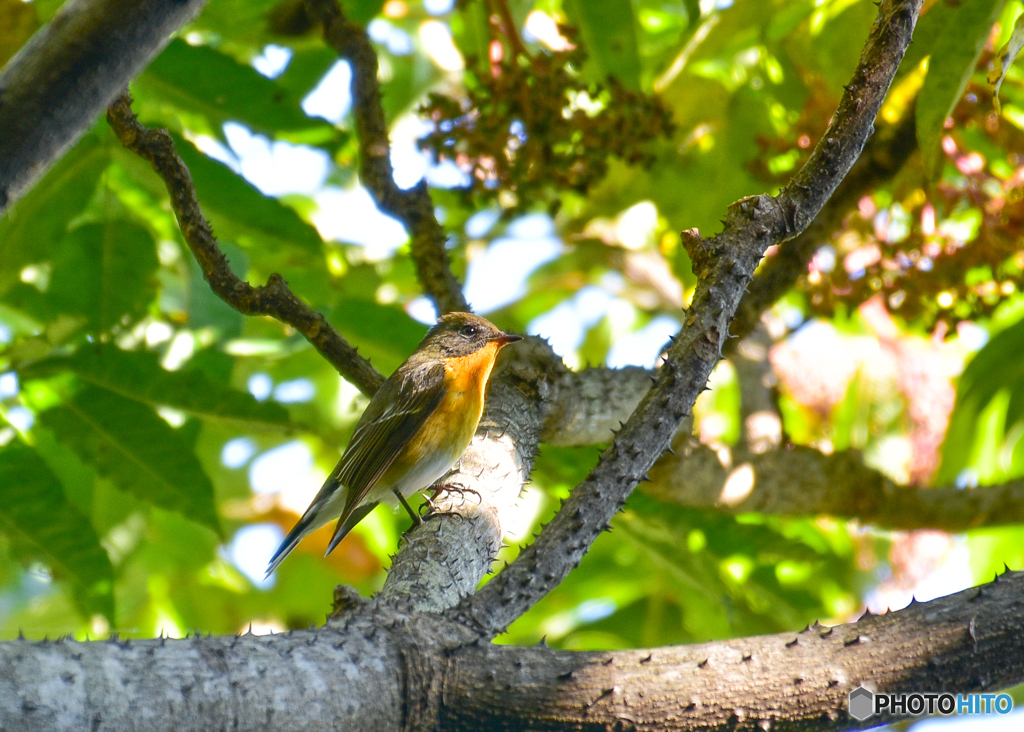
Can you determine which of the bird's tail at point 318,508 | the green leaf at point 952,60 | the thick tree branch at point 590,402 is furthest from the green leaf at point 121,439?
the green leaf at point 952,60

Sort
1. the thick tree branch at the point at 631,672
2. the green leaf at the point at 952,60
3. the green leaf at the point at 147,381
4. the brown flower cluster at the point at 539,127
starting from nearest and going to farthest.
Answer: the thick tree branch at the point at 631,672 → the green leaf at the point at 952,60 → the green leaf at the point at 147,381 → the brown flower cluster at the point at 539,127

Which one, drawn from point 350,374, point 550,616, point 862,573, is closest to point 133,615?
point 550,616

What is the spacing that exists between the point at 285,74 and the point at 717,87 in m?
2.50

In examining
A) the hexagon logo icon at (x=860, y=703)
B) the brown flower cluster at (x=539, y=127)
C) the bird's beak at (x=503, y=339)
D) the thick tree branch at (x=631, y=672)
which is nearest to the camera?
the thick tree branch at (x=631, y=672)

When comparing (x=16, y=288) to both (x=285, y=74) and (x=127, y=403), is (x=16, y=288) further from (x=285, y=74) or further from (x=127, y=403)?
(x=285, y=74)

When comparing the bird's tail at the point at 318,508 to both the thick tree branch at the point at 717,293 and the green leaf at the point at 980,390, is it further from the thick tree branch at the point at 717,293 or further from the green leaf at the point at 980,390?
the green leaf at the point at 980,390

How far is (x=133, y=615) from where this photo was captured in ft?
21.6

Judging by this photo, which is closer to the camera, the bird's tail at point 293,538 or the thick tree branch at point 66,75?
the thick tree branch at point 66,75

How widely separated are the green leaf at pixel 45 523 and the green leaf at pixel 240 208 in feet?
4.35

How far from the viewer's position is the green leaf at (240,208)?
13.6 feet

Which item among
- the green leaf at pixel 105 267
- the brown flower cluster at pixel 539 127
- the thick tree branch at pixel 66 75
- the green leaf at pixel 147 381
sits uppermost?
the brown flower cluster at pixel 539 127

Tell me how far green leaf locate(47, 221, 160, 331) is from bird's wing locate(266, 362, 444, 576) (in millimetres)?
1238

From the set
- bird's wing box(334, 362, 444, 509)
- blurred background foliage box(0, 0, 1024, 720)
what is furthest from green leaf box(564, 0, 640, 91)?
bird's wing box(334, 362, 444, 509)

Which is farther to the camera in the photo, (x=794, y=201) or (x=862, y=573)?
(x=862, y=573)
